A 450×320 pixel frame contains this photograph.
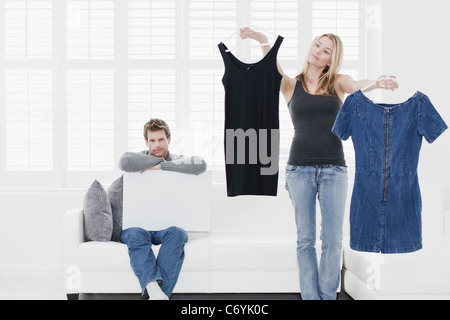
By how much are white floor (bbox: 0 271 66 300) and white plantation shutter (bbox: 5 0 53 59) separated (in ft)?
5.13

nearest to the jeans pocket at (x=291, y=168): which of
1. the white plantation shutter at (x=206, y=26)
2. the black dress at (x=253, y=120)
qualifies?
the black dress at (x=253, y=120)

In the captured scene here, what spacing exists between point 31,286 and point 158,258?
980 millimetres

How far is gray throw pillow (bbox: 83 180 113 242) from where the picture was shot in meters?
2.45

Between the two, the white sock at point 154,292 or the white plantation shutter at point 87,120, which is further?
the white plantation shutter at point 87,120

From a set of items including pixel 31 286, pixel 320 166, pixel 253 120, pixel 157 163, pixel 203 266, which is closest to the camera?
pixel 320 166

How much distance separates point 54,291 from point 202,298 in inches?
35.3

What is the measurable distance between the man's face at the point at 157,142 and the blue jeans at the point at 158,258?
46cm

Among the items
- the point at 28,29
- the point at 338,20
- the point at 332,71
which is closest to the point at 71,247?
the point at 332,71

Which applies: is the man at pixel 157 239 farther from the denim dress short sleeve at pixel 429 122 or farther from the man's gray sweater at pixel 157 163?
the denim dress short sleeve at pixel 429 122

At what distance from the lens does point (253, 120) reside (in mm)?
2277

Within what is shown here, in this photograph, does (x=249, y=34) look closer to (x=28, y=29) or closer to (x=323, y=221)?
(x=323, y=221)

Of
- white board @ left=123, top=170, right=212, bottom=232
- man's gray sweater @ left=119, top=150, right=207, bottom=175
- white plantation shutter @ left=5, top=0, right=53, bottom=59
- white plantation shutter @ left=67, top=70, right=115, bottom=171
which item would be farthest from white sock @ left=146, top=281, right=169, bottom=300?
white plantation shutter @ left=5, top=0, right=53, bottom=59

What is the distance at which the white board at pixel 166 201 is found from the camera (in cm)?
252

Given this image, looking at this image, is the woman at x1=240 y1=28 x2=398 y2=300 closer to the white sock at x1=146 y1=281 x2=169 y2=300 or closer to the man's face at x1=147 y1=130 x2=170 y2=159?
the white sock at x1=146 y1=281 x2=169 y2=300
